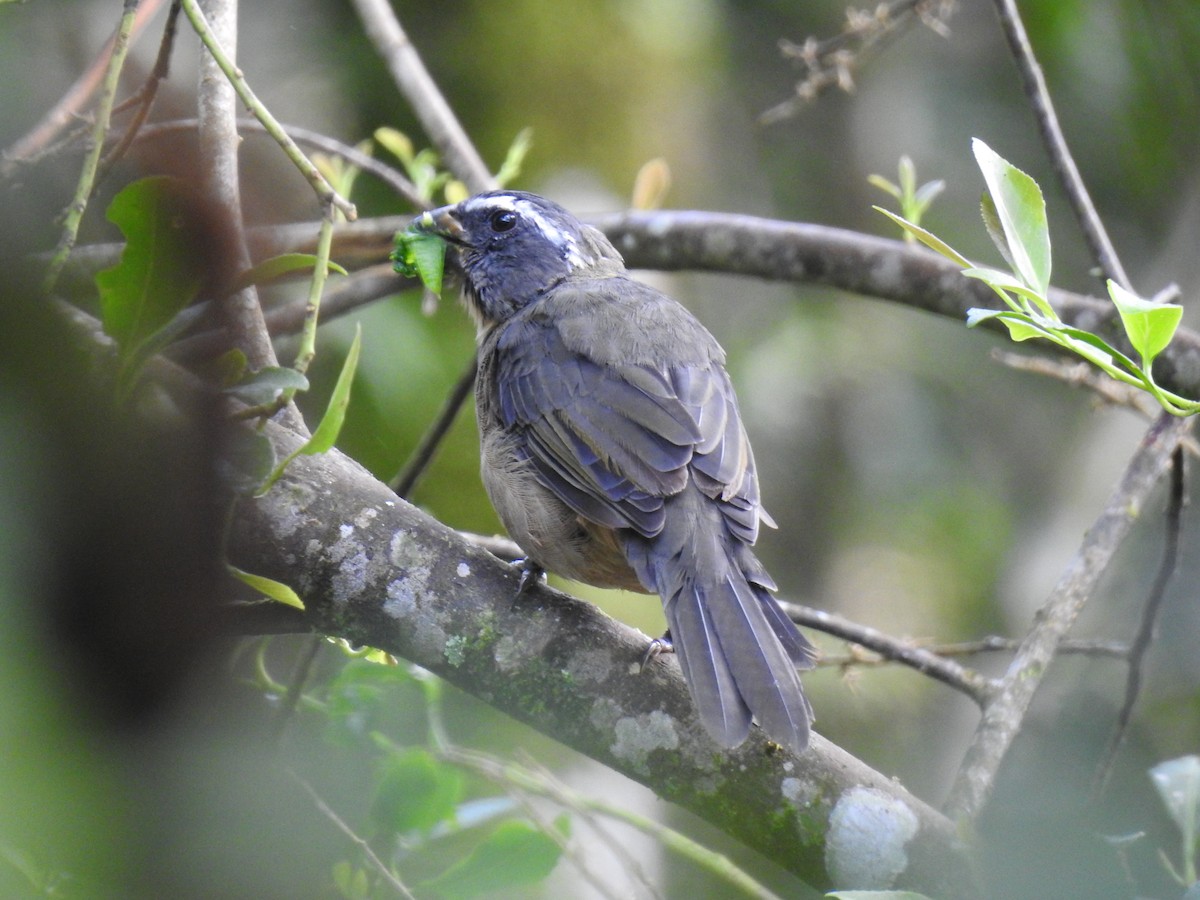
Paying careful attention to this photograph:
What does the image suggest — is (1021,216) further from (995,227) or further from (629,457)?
(629,457)

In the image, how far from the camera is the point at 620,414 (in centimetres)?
289

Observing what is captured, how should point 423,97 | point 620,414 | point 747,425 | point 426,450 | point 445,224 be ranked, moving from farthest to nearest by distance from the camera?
point 747,425
point 423,97
point 445,224
point 426,450
point 620,414

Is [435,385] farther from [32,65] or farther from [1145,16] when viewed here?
[1145,16]

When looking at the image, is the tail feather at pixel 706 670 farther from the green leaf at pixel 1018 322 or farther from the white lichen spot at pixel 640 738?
the green leaf at pixel 1018 322

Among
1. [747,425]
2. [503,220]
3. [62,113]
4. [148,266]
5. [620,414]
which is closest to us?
[148,266]

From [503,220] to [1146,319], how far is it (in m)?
2.49

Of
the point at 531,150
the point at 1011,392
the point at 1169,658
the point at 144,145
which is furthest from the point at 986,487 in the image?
the point at 144,145

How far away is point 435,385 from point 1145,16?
4613 mm

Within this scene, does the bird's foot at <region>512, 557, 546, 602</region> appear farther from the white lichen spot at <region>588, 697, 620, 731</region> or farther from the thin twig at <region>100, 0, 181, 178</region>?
the thin twig at <region>100, 0, 181, 178</region>

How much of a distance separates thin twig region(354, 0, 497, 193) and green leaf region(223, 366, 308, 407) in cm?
243

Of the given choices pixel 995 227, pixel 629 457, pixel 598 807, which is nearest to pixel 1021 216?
pixel 995 227

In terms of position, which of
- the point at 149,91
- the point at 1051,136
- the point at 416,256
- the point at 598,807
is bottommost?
the point at 598,807

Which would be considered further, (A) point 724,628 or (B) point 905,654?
(B) point 905,654

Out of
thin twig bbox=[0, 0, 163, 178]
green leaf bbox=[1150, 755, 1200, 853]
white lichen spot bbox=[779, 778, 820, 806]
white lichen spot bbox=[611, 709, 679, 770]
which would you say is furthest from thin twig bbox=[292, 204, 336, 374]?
green leaf bbox=[1150, 755, 1200, 853]
